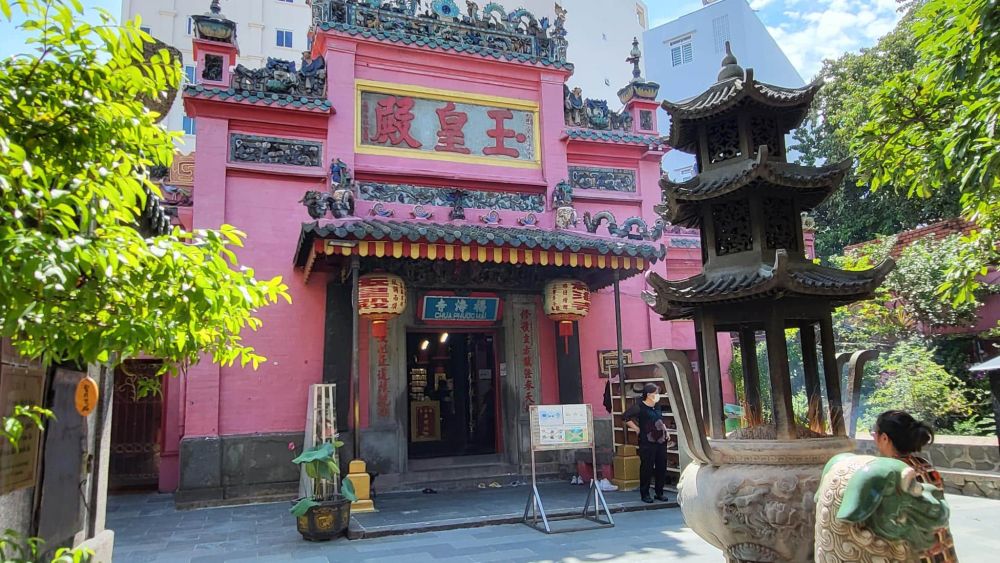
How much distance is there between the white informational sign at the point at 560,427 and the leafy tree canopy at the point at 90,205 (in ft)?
19.3

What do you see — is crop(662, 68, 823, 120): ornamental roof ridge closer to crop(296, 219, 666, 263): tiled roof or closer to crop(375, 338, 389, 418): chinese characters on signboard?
crop(296, 219, 666, 263): tiled roof

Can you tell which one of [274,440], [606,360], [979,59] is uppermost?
[979,59]

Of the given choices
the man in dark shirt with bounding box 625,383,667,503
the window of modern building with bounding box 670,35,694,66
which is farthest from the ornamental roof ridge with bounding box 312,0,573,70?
the window of modern building with bounding box 670,35,694,66

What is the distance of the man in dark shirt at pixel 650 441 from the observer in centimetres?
906

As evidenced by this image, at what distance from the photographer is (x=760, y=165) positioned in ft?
16.1

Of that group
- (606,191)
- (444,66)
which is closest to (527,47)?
(444,66)

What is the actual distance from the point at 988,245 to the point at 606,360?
6326 mm

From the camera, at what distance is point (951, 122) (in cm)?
535

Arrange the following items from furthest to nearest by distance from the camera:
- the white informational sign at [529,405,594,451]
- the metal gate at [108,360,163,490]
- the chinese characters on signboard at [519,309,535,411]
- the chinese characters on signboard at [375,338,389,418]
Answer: the metal gate at [108,360,163,490], the chinese characters on signboard at [519,309,535,411], the chinese characters on signboard at [375,338,389,418], the white informational sign at [529,405,594,451]

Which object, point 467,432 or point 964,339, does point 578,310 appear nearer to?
point 467,432

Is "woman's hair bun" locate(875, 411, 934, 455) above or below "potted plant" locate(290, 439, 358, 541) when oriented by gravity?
above

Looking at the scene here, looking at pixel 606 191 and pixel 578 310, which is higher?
pixel 606 191

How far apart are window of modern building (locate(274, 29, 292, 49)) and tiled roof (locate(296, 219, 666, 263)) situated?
22155 millimetres

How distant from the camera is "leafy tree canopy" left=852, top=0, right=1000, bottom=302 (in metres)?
4.07
